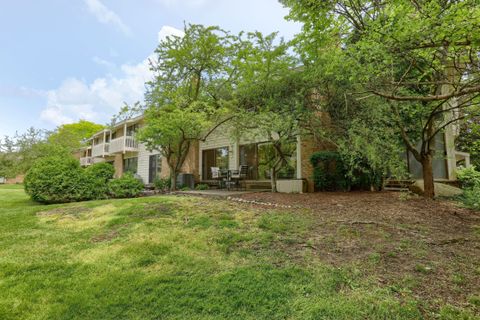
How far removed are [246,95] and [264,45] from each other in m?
1.91

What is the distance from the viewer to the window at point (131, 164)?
20578mm

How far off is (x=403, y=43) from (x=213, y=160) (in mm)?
11754

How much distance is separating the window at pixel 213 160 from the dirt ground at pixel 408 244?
8.28m

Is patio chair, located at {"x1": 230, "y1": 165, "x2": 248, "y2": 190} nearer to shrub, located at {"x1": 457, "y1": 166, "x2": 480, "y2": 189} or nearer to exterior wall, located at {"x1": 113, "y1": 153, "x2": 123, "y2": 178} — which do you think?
shrub, located at {"x1": 457, "y1": 166, "x2": 480, "y2": 189}

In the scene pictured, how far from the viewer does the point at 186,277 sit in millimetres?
2912

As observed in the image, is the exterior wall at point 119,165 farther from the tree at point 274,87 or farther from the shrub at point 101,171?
the tree at point 274,87

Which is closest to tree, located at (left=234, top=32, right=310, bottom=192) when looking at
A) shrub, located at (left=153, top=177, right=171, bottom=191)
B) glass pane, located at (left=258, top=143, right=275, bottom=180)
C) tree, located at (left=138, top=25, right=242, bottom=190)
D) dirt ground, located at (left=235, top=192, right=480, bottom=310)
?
tree, located at (left=138, top=25, right=242, bottom=190)

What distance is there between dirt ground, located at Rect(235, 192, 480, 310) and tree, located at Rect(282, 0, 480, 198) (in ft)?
7.57

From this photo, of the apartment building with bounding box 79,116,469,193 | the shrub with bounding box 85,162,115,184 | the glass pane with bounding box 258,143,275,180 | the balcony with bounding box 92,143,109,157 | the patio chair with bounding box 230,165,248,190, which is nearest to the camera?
the shrub with bounding box 85,162,115,184

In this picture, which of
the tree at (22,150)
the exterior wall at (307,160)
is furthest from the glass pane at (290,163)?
the tree at (22,150)

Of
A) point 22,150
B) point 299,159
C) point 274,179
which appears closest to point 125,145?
point 22,150

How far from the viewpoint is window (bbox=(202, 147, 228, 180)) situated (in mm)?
14281

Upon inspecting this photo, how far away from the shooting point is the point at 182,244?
3.94m

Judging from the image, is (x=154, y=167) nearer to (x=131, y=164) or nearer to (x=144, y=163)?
(x=144, y=163)
